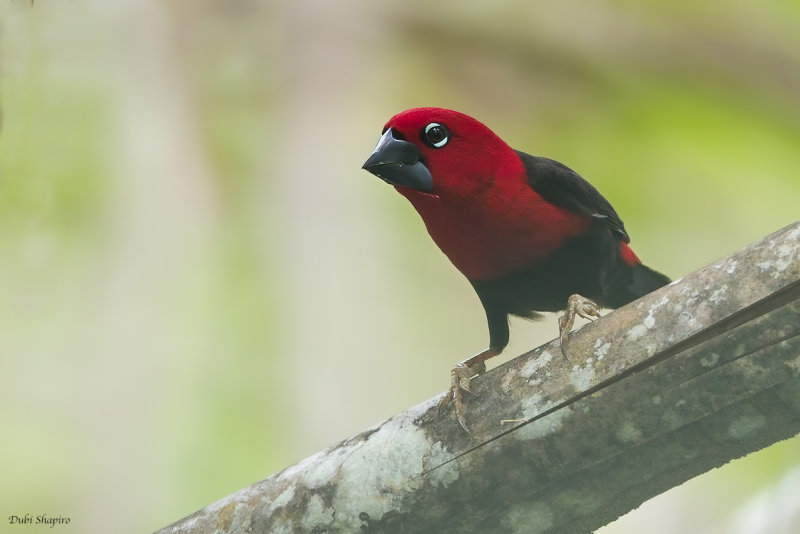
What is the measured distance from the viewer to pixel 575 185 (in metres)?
2.76

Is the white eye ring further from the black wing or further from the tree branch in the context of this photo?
the tree branch

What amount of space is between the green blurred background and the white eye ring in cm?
142

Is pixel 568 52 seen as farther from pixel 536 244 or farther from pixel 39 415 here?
pixel 39 415

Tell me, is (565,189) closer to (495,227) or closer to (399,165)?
(495,227)

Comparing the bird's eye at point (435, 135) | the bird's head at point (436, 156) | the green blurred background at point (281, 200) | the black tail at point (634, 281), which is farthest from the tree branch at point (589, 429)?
the green blurred background at point (281, 200)

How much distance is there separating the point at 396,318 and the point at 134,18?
2.07 metres

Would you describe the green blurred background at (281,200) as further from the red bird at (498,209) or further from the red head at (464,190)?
the red head at (464,190)

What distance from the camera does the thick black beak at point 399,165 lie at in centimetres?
253

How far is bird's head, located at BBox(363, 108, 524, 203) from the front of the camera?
2557 mm

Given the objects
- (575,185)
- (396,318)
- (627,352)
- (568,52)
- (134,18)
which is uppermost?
(134,18)

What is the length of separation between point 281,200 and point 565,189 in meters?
1.91

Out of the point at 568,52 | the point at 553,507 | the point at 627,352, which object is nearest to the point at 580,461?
the point at 553,507

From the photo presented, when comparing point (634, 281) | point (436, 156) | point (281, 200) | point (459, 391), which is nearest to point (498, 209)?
point (436, 156)

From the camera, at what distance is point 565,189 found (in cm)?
274
